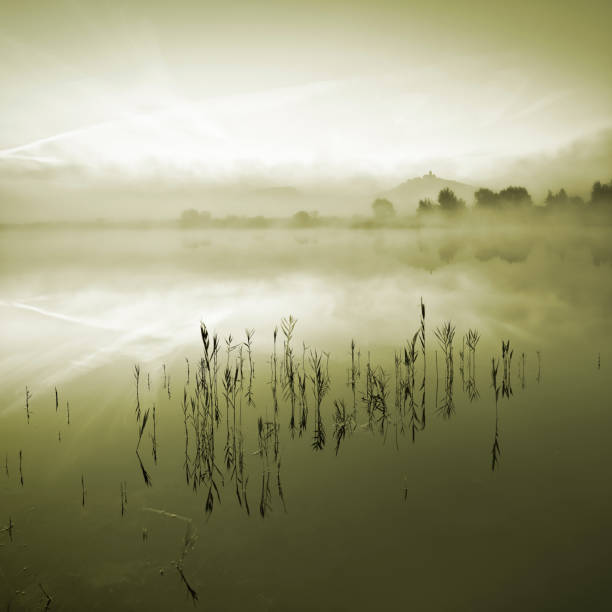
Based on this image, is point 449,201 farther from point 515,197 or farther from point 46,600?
point 46,600

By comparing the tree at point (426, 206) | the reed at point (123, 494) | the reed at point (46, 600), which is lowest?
the reed at point (46, 600)

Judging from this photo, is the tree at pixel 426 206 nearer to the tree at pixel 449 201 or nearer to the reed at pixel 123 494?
the tree at pixel 449 201

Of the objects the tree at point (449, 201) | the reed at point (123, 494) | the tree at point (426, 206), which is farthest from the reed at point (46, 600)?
the tree at point (426, 206)

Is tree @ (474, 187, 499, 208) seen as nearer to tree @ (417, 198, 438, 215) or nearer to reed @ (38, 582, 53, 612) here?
tree @ (417, 198, 438, 215)

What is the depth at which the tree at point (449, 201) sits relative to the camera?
129650 millimetres

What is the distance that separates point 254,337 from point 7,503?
7.80 meters

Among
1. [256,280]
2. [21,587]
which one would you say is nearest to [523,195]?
[256,280]

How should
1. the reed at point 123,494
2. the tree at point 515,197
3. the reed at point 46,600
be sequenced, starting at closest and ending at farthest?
the reed at point 46,600, the reed at point 123,494, the tree at point 515,197

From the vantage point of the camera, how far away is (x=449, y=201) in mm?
133125

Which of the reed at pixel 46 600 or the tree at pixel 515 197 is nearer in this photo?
the reed at pixel 46 600

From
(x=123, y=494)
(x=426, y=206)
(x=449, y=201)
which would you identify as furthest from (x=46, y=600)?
(x=426, y=206)

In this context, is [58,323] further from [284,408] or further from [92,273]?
[92,273]

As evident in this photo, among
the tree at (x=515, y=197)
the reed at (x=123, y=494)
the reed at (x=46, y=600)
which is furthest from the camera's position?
the tree at (x=515, y=197)

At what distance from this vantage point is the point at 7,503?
4941 millimetres
